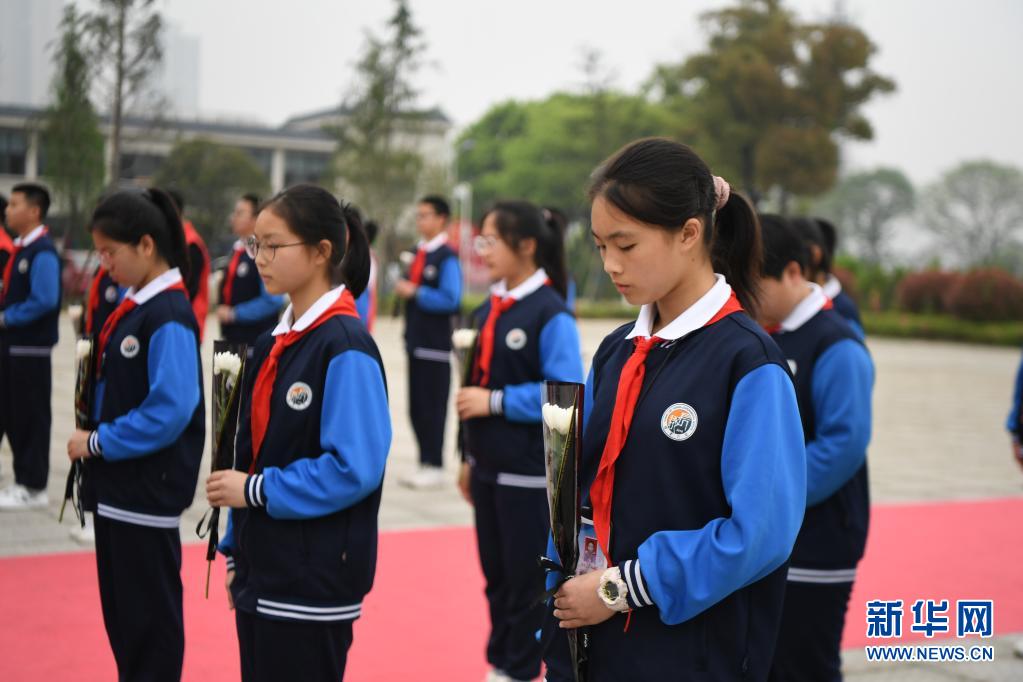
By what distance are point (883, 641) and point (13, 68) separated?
8586 millimetres

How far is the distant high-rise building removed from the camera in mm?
9484

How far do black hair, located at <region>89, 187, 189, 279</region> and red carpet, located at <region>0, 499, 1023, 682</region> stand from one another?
1639 mm

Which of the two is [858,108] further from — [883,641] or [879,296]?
[883,641]

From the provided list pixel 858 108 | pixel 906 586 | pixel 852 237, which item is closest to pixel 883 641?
pixel 906 586

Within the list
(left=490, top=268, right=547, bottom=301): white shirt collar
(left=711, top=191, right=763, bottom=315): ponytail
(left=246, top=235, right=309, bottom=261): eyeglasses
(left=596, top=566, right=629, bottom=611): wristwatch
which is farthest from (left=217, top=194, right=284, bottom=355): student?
(left=596, top=566, right=629, bottom=611): wristwatch

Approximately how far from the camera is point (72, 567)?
5.51 metres

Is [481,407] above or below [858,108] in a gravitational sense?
below

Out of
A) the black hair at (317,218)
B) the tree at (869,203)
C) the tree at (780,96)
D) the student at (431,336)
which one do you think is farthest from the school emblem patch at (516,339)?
the tree at (869,203)

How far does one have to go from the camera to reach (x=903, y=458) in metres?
10.4

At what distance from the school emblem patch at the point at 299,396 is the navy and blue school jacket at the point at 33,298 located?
4.47 metres

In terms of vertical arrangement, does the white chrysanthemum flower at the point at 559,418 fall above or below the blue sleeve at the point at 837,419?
above

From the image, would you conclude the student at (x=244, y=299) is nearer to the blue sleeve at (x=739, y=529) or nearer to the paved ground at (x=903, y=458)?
the paved ground at (x=903, y=458)

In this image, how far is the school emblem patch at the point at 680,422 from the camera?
81.8 inches

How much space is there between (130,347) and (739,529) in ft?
7.09
